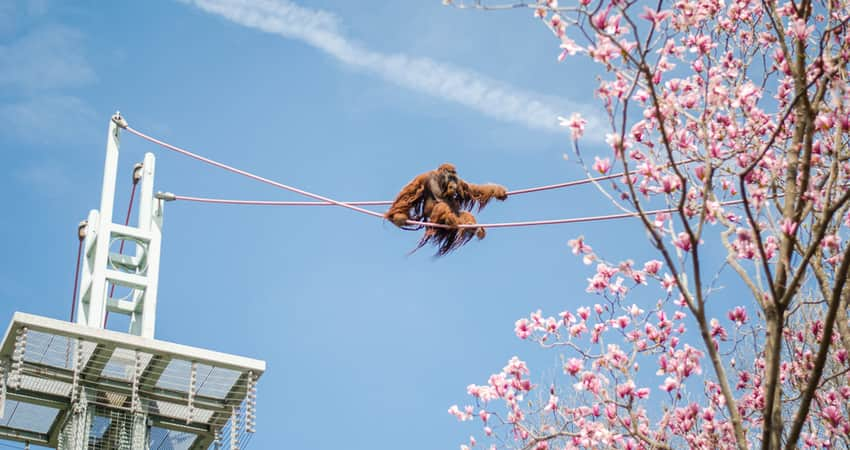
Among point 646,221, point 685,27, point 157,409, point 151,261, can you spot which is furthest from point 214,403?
point 646,221

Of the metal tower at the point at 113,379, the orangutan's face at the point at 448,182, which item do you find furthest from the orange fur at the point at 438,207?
the metal tower at the point at 113,379

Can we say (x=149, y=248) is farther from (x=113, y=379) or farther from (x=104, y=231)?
(x=113, y=379)

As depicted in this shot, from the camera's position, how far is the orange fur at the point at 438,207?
789cm

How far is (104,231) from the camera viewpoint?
1210 centimetres

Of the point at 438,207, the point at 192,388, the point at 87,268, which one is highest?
the point at 87,268

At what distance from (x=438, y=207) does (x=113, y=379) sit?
4.81 m

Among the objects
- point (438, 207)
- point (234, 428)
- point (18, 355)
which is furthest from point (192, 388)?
point (438, 207)

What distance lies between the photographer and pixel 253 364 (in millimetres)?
11492

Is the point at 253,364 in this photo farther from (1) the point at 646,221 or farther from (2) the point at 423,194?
(1) the point at 646,221

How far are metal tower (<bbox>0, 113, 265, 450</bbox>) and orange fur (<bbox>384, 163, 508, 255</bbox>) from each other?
161 inches

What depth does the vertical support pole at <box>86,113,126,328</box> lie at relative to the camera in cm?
1159

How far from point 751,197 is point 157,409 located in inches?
284

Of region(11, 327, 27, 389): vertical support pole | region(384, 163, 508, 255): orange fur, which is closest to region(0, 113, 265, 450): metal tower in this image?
region(11, 327, 27, 389): vertical support pole

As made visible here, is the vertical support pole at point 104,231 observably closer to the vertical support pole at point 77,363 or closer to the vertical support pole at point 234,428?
the vertical support pole at point 77,363
